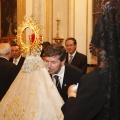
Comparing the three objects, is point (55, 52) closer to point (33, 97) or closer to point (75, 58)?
point (33, 97)

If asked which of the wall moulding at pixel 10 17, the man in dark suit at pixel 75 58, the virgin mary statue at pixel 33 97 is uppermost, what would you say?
the wall moulding at pixel 10 17

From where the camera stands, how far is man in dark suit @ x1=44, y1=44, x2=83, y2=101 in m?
3.57

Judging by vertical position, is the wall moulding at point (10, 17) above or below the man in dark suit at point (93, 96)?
above

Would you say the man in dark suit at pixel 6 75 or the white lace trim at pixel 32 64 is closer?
the white lace trim at pixel 32 64

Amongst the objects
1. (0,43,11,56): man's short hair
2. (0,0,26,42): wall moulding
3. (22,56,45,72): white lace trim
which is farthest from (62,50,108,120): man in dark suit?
(0,0,26,42): wall moulding

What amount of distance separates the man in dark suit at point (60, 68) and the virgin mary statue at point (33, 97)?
24cm

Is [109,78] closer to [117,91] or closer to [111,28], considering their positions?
[117,91]

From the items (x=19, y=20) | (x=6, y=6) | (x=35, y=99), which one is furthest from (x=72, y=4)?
(x=35, y=99)

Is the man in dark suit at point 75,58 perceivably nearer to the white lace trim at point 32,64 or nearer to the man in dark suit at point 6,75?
the man in dark suit at point 6,75

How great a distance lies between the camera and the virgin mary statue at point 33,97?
3.04m

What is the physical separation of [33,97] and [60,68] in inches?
27.0

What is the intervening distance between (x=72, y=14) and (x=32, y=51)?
617cm

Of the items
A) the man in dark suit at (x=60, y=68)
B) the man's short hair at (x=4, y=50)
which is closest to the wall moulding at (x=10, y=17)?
the man's short hair at (x=4, y=50)

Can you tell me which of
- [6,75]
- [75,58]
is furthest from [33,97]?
[75,58]
